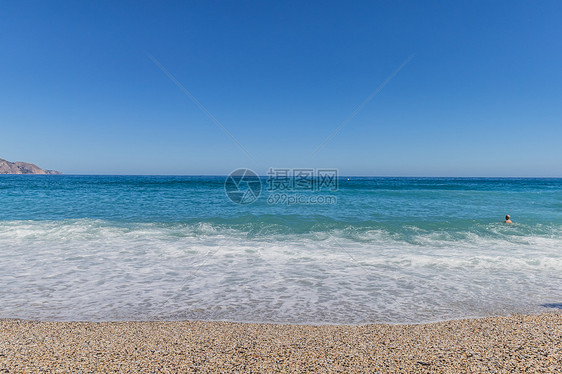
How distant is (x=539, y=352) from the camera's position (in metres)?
3.30

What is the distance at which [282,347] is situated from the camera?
11.3 feet

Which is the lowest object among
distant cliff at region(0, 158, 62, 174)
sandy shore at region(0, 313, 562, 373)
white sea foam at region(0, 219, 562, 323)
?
white sea foam at region(0, 219, 562, 323)

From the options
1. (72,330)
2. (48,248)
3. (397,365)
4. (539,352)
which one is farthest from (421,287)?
(48,248)

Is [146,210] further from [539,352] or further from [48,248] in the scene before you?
[539,352]

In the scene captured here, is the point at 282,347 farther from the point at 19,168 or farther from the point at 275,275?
the point at 19,168

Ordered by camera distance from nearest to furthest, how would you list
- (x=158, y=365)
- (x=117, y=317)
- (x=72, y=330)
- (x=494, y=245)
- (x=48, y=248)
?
1. (x=158, y=365)
2. (x=72, y=330)
3. (x=117, y=317)
4. (x=48, y=248)
5. (x=494, y=245)

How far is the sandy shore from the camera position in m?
2.99

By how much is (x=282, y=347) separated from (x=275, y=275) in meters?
3.20

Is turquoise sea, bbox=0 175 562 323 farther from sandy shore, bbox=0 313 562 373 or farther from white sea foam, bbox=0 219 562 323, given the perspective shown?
sandy shore, bbox=0 313 562 373

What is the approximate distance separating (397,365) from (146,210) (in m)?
16.8

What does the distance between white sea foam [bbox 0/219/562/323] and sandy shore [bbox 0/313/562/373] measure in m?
0.46

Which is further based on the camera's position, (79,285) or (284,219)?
(284,219)

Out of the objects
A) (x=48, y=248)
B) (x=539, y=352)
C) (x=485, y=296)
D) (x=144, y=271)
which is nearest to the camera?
(x=539, y=352)

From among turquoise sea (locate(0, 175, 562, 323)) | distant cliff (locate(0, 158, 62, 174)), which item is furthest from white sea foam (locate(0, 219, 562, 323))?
distant cliff (locate(0, 158, 62, 174))
